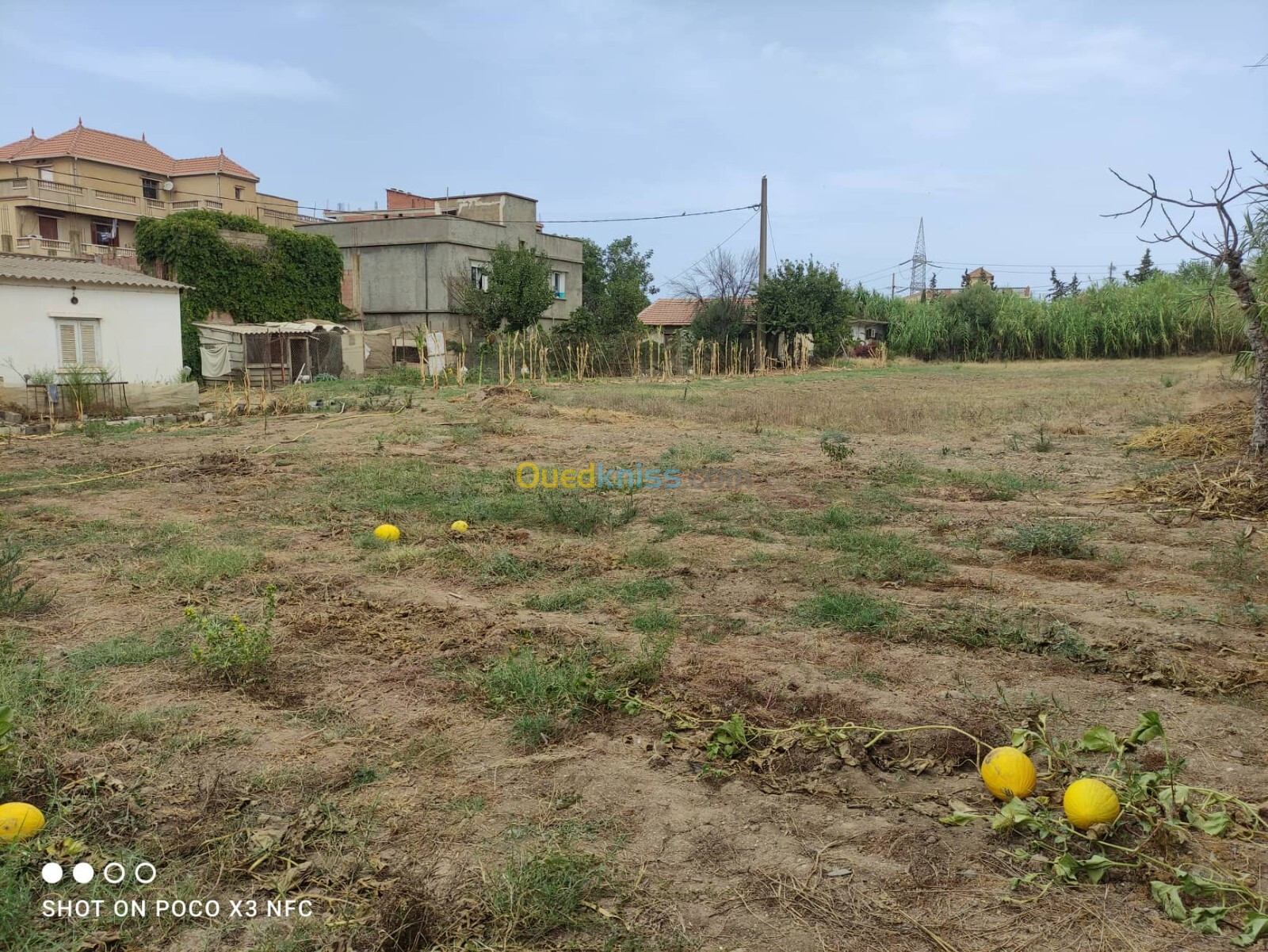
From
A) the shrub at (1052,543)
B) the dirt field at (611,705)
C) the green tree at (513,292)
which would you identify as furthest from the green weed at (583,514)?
the green tree at (513,292)

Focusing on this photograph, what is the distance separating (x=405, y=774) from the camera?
350 centimetres

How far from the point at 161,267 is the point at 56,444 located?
15479 mm

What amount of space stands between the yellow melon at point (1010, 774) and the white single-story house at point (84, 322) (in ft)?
62.5

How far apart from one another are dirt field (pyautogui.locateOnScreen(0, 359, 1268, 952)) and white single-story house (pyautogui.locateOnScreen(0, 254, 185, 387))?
1115 cm

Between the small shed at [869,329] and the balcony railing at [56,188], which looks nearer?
the balcony railing at [56,188]

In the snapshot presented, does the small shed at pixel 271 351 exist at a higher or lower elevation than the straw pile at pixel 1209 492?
higher

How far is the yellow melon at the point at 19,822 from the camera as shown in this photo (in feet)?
9.50

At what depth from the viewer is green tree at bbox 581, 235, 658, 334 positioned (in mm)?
33406

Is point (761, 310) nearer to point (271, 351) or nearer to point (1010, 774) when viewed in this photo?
point (271, 351)

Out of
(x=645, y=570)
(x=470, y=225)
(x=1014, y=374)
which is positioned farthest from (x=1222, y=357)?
(x=645, y=570)

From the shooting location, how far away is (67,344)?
61.5 ft

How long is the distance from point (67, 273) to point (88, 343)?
147cm

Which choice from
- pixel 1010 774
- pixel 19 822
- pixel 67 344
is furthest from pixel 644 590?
pixel 67 344

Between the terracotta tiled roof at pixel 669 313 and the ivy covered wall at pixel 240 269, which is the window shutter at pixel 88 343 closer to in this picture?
the ivy covered wall at pixel 240 269
